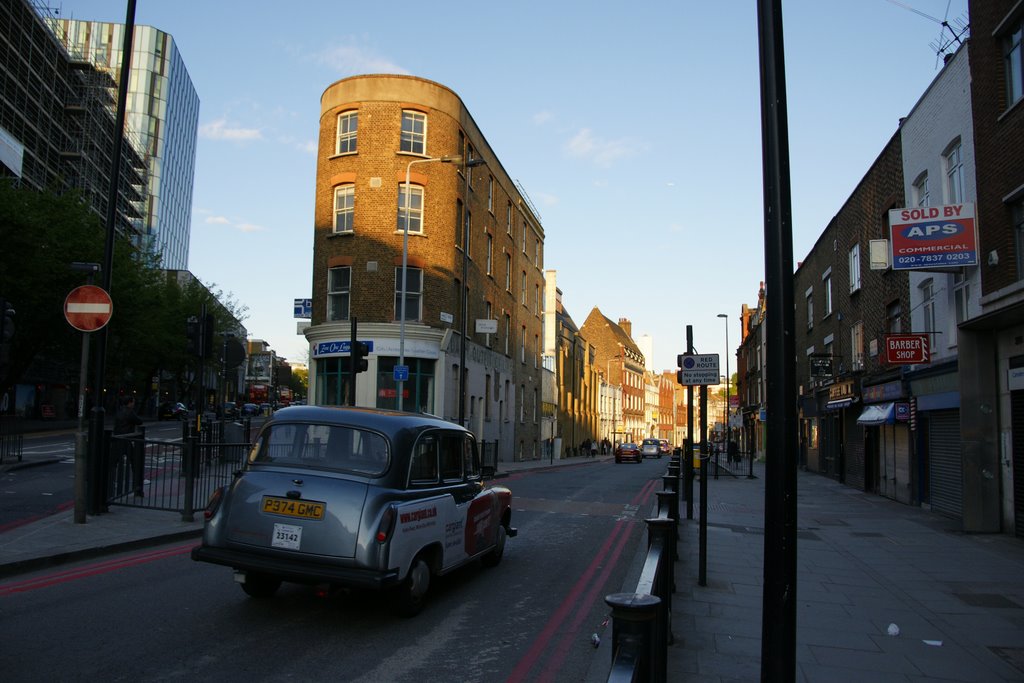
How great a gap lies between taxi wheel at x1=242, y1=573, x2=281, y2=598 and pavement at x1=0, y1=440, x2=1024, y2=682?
2396 mm

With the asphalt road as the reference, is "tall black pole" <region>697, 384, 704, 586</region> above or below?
above

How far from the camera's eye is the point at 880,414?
2005cm

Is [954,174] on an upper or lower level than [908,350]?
upper

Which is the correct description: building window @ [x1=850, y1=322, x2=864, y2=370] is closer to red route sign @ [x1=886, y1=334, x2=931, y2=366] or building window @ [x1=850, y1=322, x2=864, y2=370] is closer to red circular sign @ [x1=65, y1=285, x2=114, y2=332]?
red route sign @ [x1=886, y1=334, x2=931, y2=366]

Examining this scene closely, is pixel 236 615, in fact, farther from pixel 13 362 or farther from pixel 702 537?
pixel 13 362

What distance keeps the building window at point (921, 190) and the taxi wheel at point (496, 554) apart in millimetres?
13567

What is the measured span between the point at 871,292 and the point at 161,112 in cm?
8418

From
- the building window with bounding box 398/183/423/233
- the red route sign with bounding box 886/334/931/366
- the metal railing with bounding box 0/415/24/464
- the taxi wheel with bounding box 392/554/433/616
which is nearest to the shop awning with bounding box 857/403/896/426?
the red route sign with bounding box 886/334/931/366

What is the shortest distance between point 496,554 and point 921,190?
1451 cm

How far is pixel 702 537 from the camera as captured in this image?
8.54 m

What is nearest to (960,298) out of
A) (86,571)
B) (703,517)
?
(703,517)

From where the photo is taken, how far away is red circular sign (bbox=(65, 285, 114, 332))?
423 inches

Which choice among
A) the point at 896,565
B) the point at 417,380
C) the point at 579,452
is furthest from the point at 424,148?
the point at 579,452

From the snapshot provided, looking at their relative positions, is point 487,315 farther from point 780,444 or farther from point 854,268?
point 780,444
